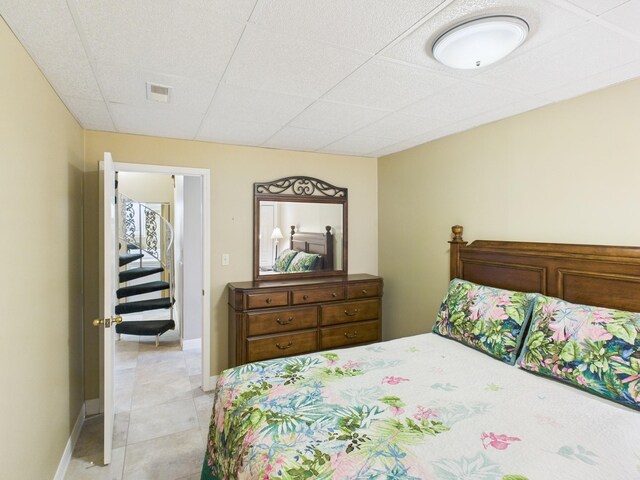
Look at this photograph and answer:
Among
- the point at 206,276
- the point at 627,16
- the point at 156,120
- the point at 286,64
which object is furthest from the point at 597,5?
the point at 206,276

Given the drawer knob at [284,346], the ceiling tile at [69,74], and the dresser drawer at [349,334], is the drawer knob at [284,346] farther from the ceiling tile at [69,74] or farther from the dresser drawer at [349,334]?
the ceiling tile at [69,74]

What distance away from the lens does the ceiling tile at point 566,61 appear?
1524 millimetres

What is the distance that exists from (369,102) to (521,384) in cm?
184

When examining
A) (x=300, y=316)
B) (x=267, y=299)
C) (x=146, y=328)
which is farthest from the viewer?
(x=146, y=328)

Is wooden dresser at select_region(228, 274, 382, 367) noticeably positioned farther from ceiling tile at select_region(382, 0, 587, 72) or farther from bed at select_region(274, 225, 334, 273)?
ceiling tile at select_region(382, 0, 587, 72)

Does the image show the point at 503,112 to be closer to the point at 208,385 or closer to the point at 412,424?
the point at 412,424

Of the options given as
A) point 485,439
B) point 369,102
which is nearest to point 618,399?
point 485,439

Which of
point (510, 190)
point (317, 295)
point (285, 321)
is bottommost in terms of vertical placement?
point (285, 321)

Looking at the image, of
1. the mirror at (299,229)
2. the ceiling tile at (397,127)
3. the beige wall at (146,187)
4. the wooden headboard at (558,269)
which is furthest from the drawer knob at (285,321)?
the beige wall at (146,187)

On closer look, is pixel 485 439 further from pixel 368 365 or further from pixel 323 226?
pixel 323 226

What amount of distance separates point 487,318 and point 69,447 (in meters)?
2.91

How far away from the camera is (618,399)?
1.62 m

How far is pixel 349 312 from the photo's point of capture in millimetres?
3584

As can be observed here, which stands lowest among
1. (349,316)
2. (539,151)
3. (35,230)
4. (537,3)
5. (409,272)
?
(349,316)
